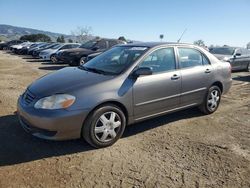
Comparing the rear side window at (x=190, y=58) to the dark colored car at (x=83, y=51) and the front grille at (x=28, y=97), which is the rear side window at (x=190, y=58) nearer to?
the front grille at (x=28, y=97)

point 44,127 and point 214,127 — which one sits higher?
point 44,127

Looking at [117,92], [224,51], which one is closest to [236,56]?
[224,51]

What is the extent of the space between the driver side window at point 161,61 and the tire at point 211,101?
1.25m

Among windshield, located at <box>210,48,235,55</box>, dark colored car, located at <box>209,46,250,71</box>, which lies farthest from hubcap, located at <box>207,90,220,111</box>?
windshield, located at <box>210,48,235,55</box>

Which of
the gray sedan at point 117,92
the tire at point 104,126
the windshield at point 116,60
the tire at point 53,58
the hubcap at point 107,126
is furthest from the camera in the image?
the tire at point 53,58

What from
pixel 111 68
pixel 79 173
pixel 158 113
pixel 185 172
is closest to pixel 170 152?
pixel 185 172

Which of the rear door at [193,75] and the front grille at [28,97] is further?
the rear door at [193,75]

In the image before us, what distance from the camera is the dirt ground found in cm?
349

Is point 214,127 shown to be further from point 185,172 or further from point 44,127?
point 44,127

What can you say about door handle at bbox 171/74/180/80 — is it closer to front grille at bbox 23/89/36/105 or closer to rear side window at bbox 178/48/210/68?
rear side window at bbox 178/48/210/68

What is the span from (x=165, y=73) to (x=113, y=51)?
1227 mm

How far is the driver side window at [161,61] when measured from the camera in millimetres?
5000

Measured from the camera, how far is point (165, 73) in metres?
5.14

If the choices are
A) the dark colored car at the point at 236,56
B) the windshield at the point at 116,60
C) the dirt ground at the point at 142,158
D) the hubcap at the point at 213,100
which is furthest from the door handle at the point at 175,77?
the dark colored car at the point at 236,56
